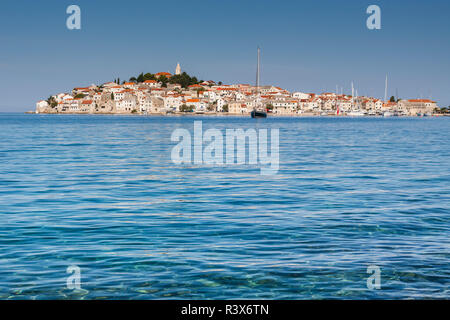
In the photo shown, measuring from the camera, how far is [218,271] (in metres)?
8.02

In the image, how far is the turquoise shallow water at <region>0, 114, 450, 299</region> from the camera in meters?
7.39

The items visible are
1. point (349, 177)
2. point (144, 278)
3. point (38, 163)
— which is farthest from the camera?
point (38, 163)

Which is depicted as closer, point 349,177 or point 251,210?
point 251,210

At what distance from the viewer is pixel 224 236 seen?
1034 centimetres

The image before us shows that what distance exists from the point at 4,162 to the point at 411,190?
65.4ft

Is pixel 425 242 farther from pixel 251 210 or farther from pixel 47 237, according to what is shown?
pixel 47 237

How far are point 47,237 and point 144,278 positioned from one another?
11.6 ft

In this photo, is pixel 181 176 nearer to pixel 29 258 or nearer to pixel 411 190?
pixel 411 190

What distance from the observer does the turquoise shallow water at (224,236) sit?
7.39m

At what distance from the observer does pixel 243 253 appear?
9.05 m
